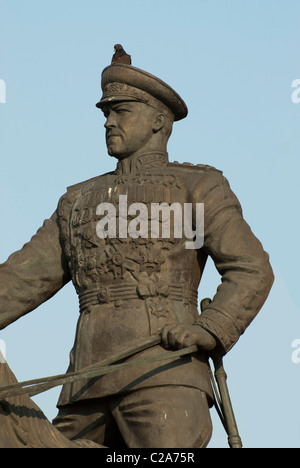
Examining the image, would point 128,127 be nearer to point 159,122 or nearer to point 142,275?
point 159,122

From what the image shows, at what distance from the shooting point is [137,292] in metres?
13.5

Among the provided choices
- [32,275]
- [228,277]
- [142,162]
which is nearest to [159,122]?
[142,162]

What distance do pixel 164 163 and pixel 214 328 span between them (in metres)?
1.81

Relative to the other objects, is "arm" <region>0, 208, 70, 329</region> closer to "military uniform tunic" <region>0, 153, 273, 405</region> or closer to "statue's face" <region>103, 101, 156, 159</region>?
"military uniform tunic" <region>0, 153, 273, 405</region>

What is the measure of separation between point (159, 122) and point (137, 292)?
68.2 inches

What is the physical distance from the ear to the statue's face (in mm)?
53

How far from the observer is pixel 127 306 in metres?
13.5

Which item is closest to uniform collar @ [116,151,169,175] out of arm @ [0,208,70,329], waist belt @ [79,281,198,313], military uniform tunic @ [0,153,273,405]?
military uniform tunic @ [0,153,273,405]

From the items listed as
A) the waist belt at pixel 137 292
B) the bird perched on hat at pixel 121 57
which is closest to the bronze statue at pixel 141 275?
the waist belt at pixel 137 292

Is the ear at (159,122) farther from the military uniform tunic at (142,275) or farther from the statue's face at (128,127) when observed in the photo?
the military uniform tunic at (142,275)

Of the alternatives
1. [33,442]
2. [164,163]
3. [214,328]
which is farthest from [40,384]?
[164,163]

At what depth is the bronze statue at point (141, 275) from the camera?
43.2 ft

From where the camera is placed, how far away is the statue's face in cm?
1418
